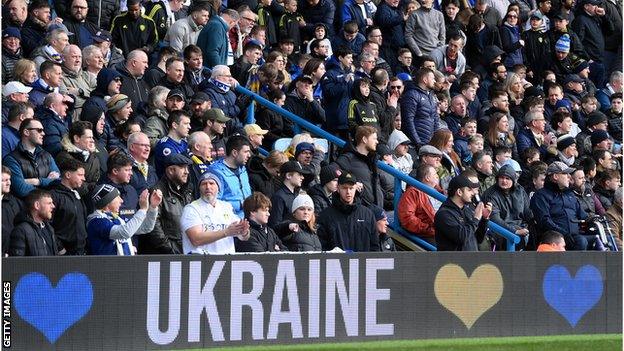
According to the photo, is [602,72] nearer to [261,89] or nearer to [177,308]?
[261,89]

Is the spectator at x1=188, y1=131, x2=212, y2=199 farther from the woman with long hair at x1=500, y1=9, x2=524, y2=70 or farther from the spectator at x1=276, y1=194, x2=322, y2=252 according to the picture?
the woman with long hair at x1=500, y1=9, x2=524, y2=70

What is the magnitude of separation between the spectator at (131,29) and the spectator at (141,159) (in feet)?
14.7

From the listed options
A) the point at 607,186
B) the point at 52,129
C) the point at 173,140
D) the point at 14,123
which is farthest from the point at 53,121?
the point at 607,186

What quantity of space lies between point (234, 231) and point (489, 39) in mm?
10975

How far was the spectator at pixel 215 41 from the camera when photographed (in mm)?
18516

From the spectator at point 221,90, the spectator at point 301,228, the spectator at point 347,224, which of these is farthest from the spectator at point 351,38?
the spectator at point 301,228

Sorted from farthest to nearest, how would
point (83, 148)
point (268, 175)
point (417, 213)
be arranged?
point (417, 213), point (268, 175), point (83, 148)

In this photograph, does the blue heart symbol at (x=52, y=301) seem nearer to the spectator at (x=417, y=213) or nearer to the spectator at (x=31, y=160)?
the spectator at (x=31, y=160)

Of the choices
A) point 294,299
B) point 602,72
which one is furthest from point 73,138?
point 602,72

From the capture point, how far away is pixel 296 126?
17.7 m

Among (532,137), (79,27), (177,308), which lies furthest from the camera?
(532,137)

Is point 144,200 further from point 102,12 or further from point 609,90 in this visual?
point 609,90

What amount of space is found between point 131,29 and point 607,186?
248 inches

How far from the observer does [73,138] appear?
1398 centimetres
